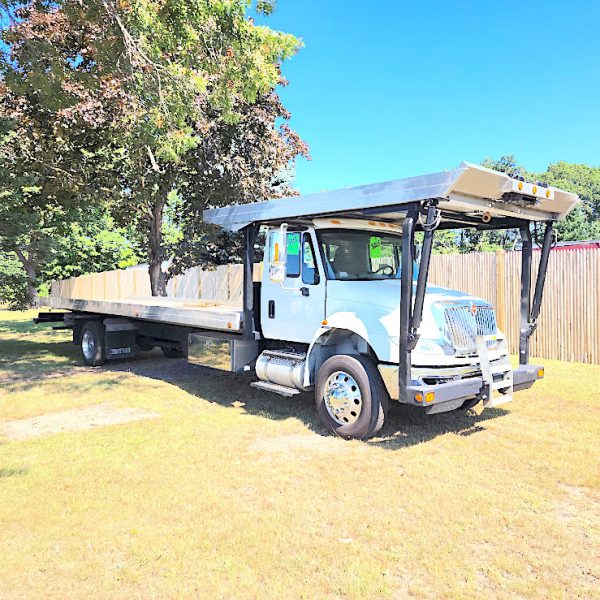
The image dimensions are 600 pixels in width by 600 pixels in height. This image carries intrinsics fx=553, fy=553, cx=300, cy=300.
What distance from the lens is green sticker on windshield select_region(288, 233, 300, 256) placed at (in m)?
6.89

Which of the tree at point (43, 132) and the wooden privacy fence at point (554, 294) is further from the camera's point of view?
the wooden privacy fence at point (554, 294)

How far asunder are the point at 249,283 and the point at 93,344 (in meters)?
5.13

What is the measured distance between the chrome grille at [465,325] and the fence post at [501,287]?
585cm

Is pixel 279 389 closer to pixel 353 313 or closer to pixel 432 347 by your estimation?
pixel 353 313

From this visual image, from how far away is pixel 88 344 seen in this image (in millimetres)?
11375

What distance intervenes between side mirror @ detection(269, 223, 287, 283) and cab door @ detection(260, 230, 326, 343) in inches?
4.0

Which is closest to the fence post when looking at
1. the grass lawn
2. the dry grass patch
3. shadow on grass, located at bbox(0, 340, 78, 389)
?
the grass lawn

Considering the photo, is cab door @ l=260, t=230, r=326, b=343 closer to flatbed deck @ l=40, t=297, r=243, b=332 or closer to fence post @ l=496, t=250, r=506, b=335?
flatbed deck @ l=40, t=297, r=243, b=332

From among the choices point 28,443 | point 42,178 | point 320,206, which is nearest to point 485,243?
point 42,178

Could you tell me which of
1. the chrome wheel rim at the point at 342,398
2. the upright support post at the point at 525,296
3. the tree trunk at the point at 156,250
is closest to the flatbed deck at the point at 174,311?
the chrome wheel rim at the point at 342,398

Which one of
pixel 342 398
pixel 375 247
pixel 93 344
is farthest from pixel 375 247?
pixel 93 344

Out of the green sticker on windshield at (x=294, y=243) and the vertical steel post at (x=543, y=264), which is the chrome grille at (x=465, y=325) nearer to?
the vertical steel post at (x=543, y=264)

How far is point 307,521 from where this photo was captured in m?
4.08

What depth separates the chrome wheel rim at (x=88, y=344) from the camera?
11180 mm
